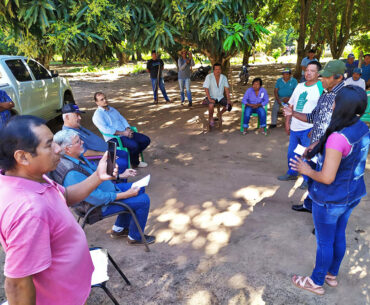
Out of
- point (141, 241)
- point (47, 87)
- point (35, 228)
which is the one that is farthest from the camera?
point (47, 87)

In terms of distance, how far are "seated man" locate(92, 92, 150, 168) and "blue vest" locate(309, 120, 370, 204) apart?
3.28 m

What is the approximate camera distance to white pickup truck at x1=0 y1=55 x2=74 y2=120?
5.86 m

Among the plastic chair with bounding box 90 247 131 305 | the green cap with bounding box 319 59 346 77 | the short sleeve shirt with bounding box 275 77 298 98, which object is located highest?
the green cap with bounding box 319 59 346 77

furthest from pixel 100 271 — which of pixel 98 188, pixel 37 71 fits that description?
pixel 37 71

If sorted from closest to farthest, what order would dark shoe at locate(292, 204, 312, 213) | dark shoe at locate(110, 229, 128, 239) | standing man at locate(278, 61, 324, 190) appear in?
1. dark shoe at locate(110, 229, 128, 239)
2. dark shoe at locate(292, 204, 312, 213)
3. standing man at locate(278, 61, 324, 190)

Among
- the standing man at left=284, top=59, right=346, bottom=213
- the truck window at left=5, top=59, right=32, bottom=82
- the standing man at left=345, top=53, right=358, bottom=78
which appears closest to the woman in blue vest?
the standing man at left=284, top=59, right=346, bottom=213

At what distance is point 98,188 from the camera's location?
9.24ft

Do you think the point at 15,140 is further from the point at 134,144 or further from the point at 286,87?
the point at 286,87

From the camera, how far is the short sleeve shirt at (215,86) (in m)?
6.72

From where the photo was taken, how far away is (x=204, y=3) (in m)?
4.40

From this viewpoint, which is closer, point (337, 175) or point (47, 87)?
point (337, 175)

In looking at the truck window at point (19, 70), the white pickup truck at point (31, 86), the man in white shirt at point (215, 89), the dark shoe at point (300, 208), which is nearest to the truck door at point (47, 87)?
the white pickup truck at point (31, 86)

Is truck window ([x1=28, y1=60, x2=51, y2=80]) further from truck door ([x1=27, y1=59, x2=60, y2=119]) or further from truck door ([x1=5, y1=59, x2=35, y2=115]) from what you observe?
truck door ([x1=5, y1=59, x2=35, y2=115])

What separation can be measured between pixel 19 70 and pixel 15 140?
602cm
